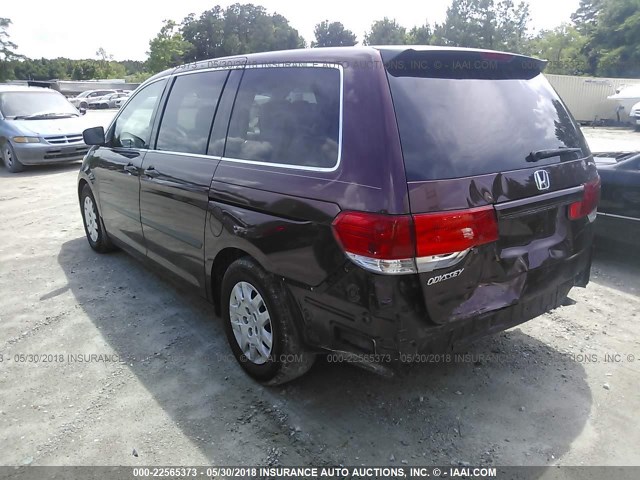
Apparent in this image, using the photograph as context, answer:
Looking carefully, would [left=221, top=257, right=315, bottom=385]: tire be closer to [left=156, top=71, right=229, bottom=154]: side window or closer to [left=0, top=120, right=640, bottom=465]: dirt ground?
[left=0, top=120, right=640, bottom=465]: dirt ground

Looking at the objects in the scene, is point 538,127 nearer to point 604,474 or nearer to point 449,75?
point 449,75

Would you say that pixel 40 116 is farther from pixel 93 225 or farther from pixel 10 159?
pixel 93 225

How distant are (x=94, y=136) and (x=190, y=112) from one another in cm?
169

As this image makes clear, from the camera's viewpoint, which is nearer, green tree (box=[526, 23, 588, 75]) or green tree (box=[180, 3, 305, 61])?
green tree (box=[526, 23, 588, 75])

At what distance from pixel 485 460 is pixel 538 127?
1792 mm

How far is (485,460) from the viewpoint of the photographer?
93.3 inches

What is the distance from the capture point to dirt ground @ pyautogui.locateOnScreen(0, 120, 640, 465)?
246cm

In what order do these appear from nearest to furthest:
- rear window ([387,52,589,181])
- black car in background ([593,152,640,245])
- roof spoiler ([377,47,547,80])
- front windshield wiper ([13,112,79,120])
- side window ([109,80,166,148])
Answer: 1. rear window ([387,52,589,181])
2. roof spoiler ([377,47,547,80])
3. side window ([109,80,166,148])
4. black car in background ([593,152,640,245])
5. front windshield wiper ([13,112,79,120])

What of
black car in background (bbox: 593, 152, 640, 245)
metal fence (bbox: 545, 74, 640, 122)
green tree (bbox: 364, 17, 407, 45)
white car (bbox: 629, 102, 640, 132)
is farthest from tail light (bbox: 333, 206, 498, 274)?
green tree (bbox: 364, 17, 407, 45)

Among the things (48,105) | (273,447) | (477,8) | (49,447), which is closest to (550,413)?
(273,447)

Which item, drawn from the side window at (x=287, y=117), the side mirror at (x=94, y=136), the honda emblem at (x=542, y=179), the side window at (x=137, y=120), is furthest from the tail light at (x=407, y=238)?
the side mirror at (x=94, y=136)

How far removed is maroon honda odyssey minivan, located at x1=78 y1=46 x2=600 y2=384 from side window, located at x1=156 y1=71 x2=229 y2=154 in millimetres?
29

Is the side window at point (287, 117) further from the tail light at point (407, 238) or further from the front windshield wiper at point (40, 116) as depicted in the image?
the front windshield wiper at point (40, 116)

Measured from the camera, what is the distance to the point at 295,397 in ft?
9.48
